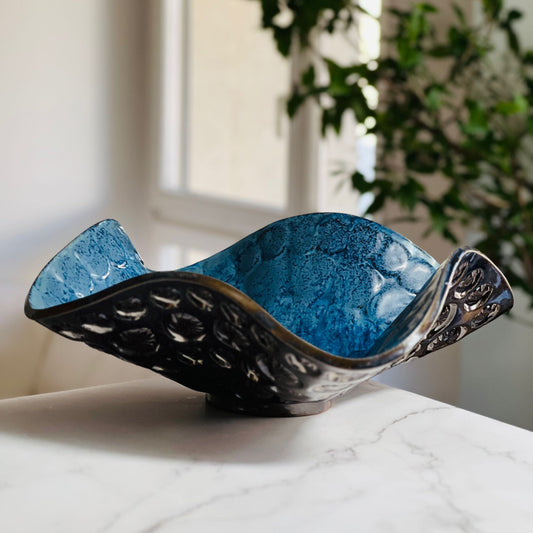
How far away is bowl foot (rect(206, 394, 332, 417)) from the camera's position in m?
0.56

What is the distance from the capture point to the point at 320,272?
639mm

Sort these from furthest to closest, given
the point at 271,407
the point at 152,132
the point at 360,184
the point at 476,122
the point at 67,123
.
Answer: the point at 152,132, the point at 67,123, the point at 360,184, the point at 476,122, the point at 271,407

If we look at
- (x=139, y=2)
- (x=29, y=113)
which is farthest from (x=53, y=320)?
(x=139, y=2)

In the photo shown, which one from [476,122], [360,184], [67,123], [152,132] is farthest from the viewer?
[152,132]

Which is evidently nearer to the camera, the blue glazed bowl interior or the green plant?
the blue glazed bowl interior

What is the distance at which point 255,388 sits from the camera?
523 millimetres

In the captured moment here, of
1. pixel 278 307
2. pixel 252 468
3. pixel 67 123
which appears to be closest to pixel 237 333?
pixel 252 468

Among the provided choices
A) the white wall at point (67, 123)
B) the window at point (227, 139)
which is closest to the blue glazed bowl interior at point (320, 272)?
the window at point (227, 139)

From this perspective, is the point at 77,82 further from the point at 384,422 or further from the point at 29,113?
the point at 384,422

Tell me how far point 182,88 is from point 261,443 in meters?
2.32

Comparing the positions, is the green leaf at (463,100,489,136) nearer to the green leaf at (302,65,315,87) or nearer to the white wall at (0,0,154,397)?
the green leaf at (302,65,315,87)

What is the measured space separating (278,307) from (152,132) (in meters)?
2.25

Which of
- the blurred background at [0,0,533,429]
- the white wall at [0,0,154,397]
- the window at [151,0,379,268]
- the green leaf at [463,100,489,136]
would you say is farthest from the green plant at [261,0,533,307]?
the white wall at [0,0,154,397]

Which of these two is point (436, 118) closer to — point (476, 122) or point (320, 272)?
point (476, 122)
